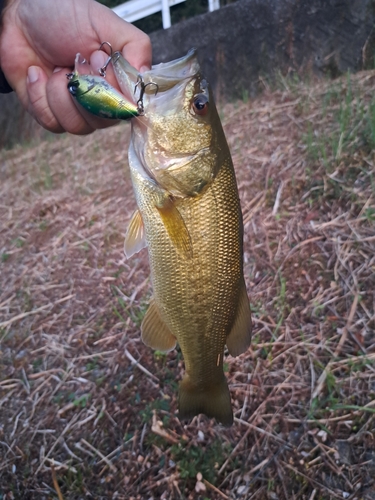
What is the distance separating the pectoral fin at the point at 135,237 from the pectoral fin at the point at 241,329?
0.38 meters

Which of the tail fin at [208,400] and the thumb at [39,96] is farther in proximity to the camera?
the thumb at [39,96]

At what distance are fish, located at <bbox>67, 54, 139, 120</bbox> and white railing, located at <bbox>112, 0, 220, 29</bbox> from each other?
4673mm

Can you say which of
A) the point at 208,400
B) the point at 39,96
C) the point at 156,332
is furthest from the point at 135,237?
the point at 39,96

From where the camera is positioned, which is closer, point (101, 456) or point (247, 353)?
point (101, 456)

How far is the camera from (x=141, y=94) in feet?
4.38

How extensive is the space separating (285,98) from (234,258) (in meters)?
2.99

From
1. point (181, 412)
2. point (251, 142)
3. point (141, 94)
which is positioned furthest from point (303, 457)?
point (251, 142)

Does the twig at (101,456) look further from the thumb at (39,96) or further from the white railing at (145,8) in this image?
the white railing at (145,8)

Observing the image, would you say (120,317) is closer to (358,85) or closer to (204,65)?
(358,85)

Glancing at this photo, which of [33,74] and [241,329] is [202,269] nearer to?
[241,329]

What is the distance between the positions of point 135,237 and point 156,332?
0.36m

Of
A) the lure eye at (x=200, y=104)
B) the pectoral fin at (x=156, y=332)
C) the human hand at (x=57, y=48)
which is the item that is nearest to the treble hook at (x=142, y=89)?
the lure eye at (x=200, y=104)

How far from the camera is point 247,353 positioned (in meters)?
2.39

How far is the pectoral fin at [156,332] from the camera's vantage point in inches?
62.0
